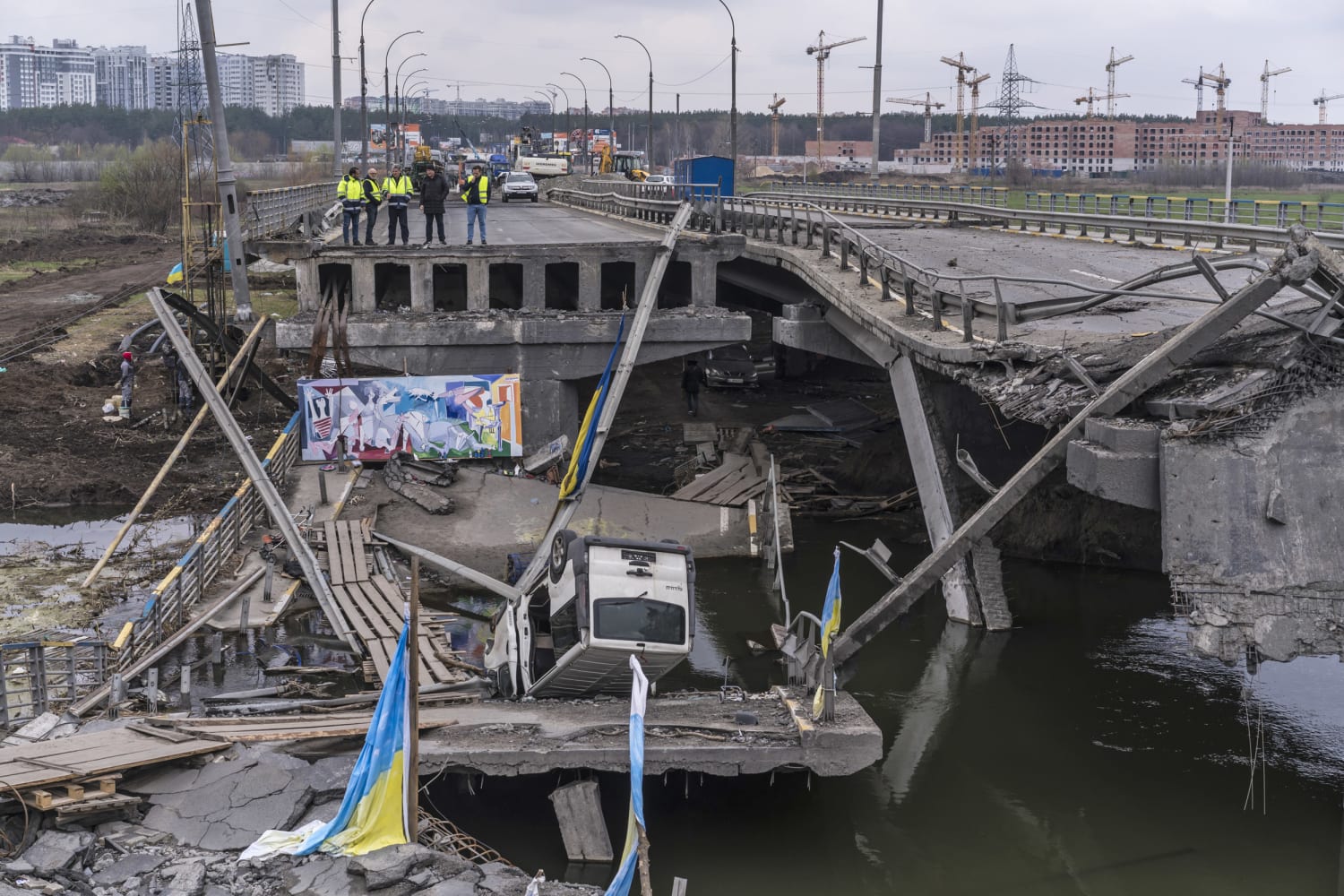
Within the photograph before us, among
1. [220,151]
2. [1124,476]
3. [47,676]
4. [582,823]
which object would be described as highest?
[220,151]

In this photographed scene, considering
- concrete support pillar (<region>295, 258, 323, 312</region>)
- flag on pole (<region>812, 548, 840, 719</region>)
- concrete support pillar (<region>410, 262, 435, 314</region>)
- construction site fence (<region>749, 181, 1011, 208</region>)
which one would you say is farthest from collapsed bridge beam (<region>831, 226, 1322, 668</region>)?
construction site fence (<region>749, 181, 1011, 208</region>)

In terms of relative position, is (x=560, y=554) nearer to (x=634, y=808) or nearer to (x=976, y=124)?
(x=634, y=808)

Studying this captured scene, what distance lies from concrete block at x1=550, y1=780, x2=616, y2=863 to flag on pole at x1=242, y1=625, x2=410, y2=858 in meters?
2.52

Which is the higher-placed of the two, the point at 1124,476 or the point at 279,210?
the point at 279,210

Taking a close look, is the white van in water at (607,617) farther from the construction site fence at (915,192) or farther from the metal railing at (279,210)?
the construction site fence at (915,192)

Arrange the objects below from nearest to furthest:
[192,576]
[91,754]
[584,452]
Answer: [91,754] → [192,576] → [584,452]

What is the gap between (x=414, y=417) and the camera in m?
32.1

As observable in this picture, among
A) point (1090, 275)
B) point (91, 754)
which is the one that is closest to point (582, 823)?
point (91, 754)

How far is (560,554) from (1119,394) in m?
6.77

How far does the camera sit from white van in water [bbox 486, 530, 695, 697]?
16.0 metres

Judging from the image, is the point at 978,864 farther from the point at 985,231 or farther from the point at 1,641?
the point at 985,231

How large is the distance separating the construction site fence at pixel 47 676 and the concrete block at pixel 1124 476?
11785 mm

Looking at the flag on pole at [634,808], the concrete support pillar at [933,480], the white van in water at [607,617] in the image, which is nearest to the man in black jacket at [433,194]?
the concrete support pillar at [933,480]

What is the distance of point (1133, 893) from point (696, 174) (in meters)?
52.8
